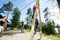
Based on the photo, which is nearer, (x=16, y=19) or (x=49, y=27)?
(x=49, y=27)

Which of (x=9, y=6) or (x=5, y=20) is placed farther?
(x=9, y=6)

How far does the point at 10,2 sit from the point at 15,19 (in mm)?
824

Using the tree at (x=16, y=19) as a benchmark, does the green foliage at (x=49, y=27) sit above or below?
below

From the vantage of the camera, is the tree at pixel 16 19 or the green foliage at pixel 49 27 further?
the tree at pixel 16 19

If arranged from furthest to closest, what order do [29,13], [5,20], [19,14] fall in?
[29,13] < [19,14] < [5,20]

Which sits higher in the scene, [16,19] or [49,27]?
[16,19]

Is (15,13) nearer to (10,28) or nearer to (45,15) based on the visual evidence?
(10,28)

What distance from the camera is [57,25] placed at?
6.45 meters

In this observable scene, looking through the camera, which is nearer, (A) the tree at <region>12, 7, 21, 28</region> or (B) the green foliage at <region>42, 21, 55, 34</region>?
(B) the green foliage at <region>42, 21, 55, 34</region>

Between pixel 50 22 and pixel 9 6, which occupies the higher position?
pixel 9 6

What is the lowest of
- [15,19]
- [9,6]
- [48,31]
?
[48,31]

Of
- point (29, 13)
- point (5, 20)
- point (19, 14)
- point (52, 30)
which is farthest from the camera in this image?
point (29, 13)

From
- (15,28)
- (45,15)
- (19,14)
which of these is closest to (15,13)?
(19,14)

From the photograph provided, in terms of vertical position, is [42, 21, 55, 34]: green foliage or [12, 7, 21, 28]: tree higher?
[12, 7, 21, 28]: tree
